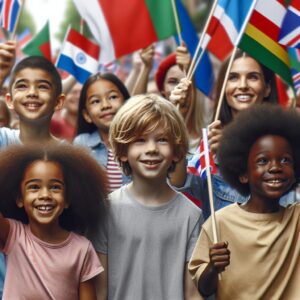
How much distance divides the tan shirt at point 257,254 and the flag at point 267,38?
159cm

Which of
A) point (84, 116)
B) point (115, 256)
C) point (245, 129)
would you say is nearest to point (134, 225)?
point (115, 256)

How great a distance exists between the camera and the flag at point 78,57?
10523 mm

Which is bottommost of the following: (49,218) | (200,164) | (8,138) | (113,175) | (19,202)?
(49,218)

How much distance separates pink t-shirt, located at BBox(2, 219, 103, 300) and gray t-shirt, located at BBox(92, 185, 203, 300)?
0.15 metres

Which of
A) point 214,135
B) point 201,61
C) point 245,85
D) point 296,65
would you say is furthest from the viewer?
point 296,65

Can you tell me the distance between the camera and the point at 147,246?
6.70 meters

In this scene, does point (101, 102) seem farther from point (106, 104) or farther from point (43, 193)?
point (43, 193)

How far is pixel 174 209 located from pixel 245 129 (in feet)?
1.95

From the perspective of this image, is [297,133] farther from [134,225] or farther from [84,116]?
[84,116]

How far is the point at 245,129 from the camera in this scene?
6781 mm

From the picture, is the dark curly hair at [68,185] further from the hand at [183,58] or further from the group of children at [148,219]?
the hand at [183,58]

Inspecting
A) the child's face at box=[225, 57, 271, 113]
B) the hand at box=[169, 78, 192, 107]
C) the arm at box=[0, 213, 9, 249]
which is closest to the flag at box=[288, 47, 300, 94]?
the child's face at box=[225, 57, 271, 113]

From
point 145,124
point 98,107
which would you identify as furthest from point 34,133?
point 145,124

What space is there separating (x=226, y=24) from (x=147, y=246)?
9.38ft
